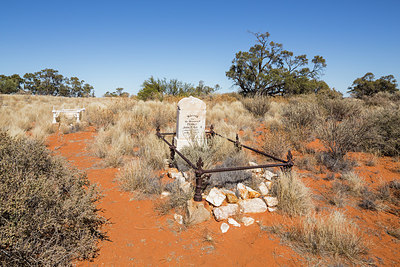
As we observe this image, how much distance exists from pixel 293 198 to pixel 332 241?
100 cm

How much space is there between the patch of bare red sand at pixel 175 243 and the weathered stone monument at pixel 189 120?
270cm

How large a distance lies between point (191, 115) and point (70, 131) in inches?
285

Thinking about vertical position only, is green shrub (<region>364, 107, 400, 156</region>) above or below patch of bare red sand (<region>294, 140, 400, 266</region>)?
above

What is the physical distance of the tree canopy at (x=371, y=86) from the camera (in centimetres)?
2531

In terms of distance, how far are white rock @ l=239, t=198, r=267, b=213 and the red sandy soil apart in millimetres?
100

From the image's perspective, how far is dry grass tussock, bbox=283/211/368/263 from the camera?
8.51 ft

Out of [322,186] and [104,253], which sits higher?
[322,186]

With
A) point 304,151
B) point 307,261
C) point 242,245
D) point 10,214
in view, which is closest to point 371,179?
point 304,151

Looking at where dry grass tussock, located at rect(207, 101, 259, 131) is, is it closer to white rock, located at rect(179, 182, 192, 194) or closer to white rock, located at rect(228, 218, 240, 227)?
white rock, located at rect(179, 182, 192, 194)

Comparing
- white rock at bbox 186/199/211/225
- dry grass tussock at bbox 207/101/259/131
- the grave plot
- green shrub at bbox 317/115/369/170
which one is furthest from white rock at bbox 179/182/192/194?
dry grass tussock at bbox 207/101/259/131

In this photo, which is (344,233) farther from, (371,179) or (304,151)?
(304,151)

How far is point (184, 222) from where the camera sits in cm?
329

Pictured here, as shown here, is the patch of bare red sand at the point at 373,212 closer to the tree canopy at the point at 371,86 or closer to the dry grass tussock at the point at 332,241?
the dry grass tussock at the point at 332,241

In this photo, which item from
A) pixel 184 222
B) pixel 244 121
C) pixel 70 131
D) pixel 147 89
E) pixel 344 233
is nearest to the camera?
pixel 344 233
